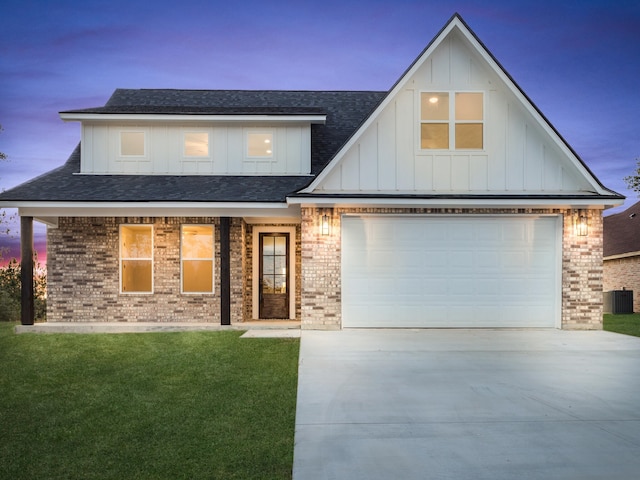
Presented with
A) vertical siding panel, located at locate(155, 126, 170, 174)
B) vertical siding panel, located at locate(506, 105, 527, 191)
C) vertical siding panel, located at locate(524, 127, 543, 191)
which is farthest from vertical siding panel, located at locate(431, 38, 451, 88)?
vertical siding panel, located at locate(155, 126, 170, 174)

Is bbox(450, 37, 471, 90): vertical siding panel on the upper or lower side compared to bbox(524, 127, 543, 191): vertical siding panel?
upper

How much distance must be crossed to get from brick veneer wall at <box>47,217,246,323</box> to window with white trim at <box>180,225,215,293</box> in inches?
6.4

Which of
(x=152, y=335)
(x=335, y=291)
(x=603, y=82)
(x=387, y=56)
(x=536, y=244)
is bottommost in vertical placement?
(x=152, y=335)

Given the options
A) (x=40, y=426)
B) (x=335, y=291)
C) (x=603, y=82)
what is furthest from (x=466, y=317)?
(x=603, y=82)

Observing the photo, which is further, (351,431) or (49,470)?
(351,431)

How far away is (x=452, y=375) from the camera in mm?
7289

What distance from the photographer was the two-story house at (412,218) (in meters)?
11.2

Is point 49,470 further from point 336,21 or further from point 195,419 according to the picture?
point 336,21

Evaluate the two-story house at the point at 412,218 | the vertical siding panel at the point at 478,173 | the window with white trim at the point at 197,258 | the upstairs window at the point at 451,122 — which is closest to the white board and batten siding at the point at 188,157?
the two-story house at the point at 412,218

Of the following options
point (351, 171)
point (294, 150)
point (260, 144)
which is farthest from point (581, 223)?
point (260, 144)

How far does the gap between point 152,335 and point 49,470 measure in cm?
713

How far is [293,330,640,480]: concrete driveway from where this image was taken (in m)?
4.15

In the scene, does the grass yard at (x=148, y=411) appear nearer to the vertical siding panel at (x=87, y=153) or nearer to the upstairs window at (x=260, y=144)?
the vertical siding panel at (x=87, y=153)

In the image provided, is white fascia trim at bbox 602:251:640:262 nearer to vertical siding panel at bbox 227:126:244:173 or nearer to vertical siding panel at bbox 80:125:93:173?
vertical siding panel at bbox 227:126:244:173
